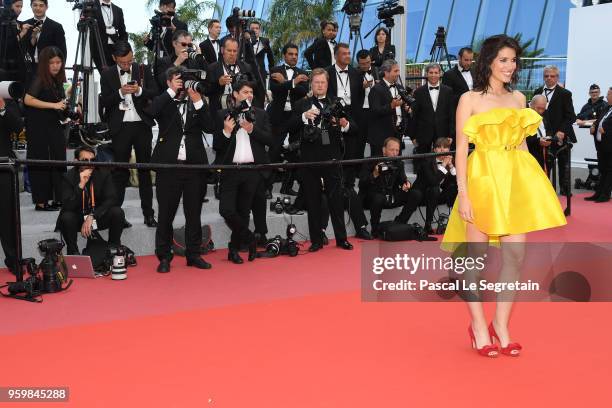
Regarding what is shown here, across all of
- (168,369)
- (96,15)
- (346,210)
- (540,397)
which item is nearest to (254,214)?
(346,210)

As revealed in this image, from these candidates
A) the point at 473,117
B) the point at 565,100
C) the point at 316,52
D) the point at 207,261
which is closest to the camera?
the point at 473,117

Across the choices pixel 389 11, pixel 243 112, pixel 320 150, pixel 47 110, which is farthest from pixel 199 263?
pixel 389 11

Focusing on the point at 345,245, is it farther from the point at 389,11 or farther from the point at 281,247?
the point at 389,11

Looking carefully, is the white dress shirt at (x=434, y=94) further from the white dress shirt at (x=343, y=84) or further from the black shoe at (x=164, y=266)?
the black shoe at (x=164, y=266)

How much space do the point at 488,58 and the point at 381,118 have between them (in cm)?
420

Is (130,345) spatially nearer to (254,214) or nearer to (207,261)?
(207,261)

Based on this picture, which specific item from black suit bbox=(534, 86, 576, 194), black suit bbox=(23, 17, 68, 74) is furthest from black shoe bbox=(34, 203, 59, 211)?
black suit bbox=(534, 86, 576, 194)

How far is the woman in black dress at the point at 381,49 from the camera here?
8.97 m

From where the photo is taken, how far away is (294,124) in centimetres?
691

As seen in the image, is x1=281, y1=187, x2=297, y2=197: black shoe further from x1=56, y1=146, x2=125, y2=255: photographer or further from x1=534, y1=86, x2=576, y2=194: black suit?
x1=534, y1=86, x2=576, y2=194: black suit

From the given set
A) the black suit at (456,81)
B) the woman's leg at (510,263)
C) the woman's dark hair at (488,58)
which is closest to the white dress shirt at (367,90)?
the black suit at (456,81)

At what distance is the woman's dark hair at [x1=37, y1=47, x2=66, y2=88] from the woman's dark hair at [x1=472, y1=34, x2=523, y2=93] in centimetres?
392

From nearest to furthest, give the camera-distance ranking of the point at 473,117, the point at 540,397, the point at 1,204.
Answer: the point at 540,397
the point at 473,117
the point at 1,204

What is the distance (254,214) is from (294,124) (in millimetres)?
883
